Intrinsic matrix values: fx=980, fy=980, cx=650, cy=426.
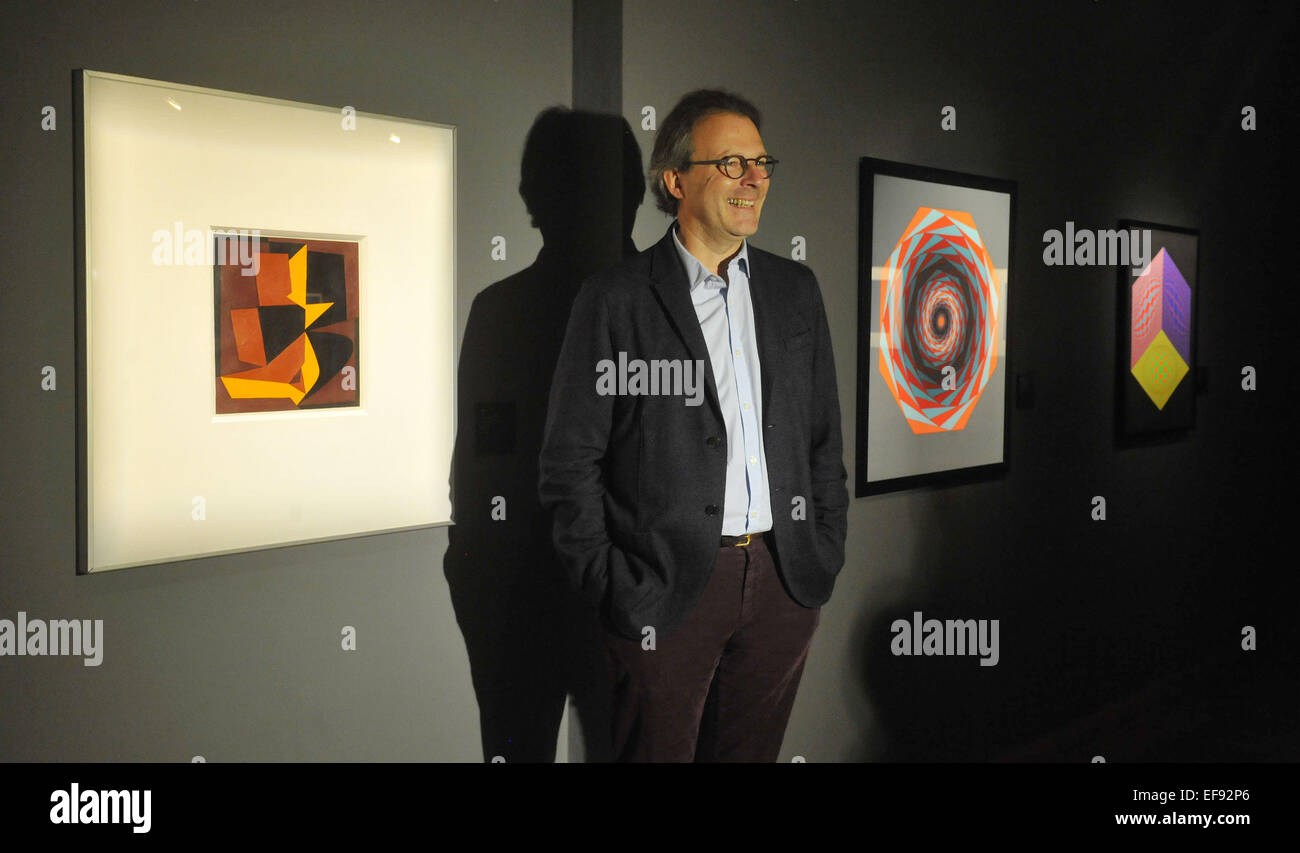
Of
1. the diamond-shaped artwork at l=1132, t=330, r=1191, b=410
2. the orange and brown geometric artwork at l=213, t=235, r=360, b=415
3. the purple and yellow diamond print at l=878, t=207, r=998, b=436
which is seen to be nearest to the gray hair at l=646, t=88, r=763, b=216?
the orange and brown geometric artwork at l=213, t=235, r=360, b=415

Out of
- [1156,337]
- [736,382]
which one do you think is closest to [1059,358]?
[1156,337]

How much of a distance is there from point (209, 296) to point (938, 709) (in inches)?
96.2

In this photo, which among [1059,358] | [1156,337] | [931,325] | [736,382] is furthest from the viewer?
[1156,337]

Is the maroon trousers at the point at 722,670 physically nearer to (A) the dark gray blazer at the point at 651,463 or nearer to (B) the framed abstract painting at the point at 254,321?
(A) the dark gray blazer at the point at 651,463

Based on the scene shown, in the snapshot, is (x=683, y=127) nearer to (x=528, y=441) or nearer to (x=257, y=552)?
(x=528, y=441)

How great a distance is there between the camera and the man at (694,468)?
195 centimetres

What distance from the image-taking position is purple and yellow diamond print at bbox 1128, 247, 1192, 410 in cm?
384

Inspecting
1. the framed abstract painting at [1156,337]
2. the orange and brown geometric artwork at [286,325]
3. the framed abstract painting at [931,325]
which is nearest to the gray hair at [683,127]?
the orange and brown geometric artwork at [286,325]

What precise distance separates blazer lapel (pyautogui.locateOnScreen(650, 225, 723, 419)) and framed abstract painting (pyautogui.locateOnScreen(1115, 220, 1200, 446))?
2438 mm

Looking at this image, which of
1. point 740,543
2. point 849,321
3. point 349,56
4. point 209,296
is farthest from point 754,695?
point 349,56

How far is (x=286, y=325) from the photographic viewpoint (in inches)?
77.4

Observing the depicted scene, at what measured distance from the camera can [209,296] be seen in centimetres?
186

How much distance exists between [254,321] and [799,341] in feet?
3.71

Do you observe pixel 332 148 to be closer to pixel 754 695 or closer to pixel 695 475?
pixel 695 475
